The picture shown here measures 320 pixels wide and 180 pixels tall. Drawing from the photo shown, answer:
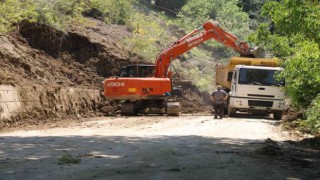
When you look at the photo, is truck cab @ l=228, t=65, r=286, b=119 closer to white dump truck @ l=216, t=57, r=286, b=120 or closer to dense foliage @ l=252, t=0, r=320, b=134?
white dump truck @ l=216, t=57, r=286, b=120

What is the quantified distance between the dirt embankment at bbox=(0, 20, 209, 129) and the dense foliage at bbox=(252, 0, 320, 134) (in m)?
9.92

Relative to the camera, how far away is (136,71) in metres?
28.9

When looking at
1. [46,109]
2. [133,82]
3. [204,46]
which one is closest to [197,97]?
[133,82]

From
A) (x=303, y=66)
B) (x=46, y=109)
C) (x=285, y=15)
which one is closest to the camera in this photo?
(x=303, y=66)

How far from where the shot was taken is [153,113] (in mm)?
29297

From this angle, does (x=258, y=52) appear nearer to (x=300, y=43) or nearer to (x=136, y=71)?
(x=136, y=71)

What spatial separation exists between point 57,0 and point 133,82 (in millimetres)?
8335

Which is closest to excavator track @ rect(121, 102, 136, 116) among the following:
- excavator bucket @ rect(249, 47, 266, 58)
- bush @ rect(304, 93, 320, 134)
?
excavator bucket @ rect(249, 47, 266, 58)

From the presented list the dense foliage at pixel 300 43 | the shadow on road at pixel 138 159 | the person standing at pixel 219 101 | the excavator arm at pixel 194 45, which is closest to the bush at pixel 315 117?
the dense foliage at pixel 300 43

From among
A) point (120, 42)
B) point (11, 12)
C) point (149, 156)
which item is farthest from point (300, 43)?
point (120, 42)

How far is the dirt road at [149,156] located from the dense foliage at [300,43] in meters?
1.65

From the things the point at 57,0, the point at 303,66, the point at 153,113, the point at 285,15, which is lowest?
the point at 153,113

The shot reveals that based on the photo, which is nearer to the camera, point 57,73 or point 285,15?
point 285,15

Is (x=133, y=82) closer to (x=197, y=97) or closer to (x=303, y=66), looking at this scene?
(x=197, y=97)
